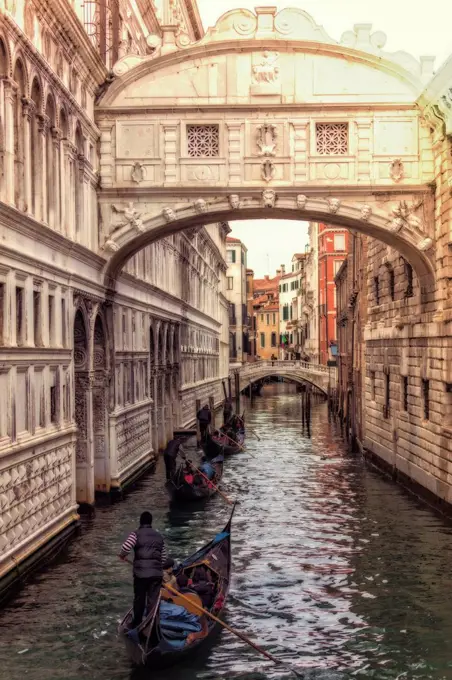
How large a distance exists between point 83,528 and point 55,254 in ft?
15.5

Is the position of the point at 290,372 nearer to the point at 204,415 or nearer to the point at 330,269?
the point at 330,269

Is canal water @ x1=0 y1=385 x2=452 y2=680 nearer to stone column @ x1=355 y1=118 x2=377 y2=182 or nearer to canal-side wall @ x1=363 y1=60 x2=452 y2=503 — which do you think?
canal-side wall @ x1=363 y1=60 x2=452 y2=503

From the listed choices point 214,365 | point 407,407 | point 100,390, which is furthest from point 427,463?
point 214,365

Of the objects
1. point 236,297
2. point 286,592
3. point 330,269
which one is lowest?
point 286,592

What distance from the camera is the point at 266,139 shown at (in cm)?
1822

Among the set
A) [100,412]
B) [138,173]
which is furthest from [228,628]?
[138,173]

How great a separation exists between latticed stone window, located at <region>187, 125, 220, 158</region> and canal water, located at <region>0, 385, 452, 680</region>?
6.63 metres

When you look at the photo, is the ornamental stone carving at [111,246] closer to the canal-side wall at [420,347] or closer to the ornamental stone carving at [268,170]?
the ornamental stone carving at [268,170]

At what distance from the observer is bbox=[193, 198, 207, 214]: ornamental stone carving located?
18234mm

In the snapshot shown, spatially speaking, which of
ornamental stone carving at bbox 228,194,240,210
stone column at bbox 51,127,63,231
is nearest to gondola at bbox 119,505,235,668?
stone column at bbox 51,127,63,231

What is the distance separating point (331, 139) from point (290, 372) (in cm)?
4096

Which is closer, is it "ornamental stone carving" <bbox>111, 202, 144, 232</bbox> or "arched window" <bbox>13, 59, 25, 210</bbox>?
"arched window" <bbox>13, 59, 25, 210</bbox>

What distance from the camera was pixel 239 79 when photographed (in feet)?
59.8

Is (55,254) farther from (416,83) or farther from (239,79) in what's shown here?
(416,83)
